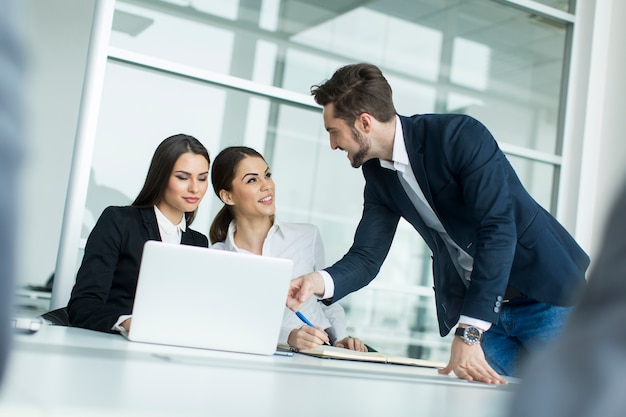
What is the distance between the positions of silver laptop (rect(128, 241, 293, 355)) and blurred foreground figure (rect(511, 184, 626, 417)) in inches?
62.8

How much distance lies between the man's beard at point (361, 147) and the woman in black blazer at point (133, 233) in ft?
2.72

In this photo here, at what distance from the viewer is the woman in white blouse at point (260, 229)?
129 inches

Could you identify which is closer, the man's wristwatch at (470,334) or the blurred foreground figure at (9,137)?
the blurred foreground figure at (9,137)

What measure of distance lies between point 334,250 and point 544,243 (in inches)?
78.8

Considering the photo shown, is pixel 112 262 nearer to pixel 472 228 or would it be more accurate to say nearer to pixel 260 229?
pixel 260 229

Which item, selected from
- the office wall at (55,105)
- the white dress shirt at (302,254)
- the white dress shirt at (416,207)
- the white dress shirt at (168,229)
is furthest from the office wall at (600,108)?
the office wall at (55,105)

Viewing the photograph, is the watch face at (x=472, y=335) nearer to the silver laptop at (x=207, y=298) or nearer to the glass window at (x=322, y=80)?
the silver laptop at (x=207, y=298)

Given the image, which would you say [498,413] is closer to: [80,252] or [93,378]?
[93,378]

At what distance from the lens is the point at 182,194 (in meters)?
3.09

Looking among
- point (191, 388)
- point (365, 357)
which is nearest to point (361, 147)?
point (365, 357)

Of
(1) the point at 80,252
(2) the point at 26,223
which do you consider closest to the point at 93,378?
(2) the point at 26,223

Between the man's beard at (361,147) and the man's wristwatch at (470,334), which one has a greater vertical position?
the man's beard at (361,147)

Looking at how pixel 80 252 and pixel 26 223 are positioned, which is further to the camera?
pixel 80 252

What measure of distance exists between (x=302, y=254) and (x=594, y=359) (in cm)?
319
